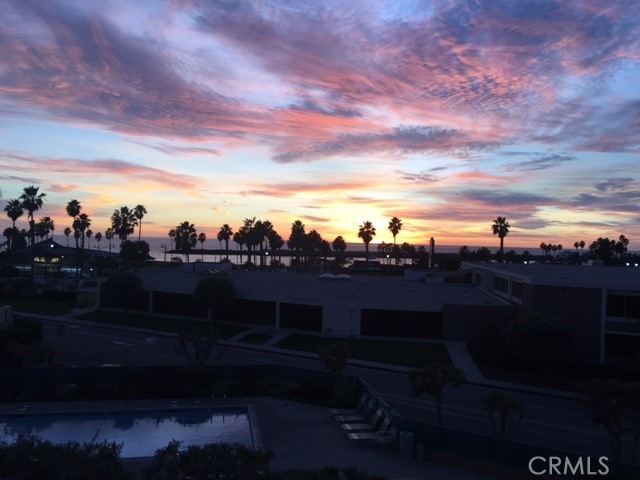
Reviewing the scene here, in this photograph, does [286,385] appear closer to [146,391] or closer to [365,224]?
[146,391]

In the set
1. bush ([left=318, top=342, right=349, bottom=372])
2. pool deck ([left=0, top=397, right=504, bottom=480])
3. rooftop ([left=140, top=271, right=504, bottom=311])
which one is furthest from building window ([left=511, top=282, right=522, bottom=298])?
pool deck ([left=0, top=397, right=504, bottom=480])

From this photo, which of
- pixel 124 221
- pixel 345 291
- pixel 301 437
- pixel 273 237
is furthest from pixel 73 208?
pixel 301 437

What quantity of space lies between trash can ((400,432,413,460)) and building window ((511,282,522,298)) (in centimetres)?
2537

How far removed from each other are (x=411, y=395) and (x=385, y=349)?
462 inches

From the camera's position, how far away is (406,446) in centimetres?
1970

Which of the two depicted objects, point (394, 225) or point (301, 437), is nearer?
point (301, 437)

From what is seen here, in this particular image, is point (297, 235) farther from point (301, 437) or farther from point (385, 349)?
point (301, 437)

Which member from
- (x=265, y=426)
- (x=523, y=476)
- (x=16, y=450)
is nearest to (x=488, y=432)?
(x=523, y=476)

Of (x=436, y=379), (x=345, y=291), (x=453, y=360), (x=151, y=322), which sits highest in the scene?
(x=345, y=291)

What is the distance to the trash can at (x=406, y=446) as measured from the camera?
774 inches

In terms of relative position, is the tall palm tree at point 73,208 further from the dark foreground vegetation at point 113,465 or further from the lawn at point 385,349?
the dark foreground vegetation at point 113,465

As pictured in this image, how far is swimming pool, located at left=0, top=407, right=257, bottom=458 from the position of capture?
71.9 feet

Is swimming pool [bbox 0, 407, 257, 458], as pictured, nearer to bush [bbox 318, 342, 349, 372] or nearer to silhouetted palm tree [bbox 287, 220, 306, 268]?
bush [bbox 318, 342, 349, 372]

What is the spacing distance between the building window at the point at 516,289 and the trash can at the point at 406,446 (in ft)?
83.2
